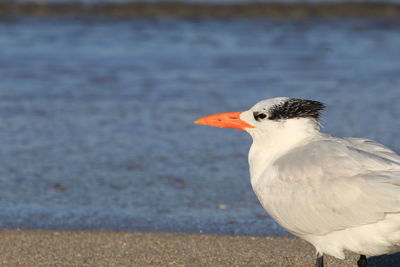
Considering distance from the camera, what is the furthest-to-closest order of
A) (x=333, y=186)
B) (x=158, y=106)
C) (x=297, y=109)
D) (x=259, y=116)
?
(x=158, y=106), (x=259, y=116), (x=297, y=109), (x=333, y=186)

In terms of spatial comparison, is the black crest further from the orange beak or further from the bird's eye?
the orange beak

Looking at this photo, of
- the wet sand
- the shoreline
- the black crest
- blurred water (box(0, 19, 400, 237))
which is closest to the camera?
the black crest

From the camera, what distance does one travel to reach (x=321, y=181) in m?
4.54

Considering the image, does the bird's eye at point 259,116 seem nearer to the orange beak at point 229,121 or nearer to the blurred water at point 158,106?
the orange beak at point 229,121

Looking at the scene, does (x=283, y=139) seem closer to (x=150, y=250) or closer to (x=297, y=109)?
(x=297, y=109)

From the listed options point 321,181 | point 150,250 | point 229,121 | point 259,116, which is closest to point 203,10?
point 150,250

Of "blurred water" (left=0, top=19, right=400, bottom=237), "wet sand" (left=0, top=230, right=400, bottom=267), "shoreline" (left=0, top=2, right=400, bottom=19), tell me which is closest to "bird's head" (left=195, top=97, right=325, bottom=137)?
"wet sand" (left=0, top=230, right=400, bottom=267)

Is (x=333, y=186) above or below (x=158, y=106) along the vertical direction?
above

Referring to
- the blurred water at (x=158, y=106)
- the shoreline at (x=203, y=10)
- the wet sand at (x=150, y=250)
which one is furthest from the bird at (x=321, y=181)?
the shoreline at (x=203, y=10)

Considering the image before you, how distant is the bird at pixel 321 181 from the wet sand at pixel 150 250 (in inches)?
Answer: 26.4

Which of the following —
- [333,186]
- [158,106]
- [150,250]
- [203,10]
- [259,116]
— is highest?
[259,116]

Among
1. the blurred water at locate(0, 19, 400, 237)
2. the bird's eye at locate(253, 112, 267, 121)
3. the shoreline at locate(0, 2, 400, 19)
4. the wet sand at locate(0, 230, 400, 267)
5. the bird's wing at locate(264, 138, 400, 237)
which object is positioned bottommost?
the shoreline at locate(0, 2, 400, 19)

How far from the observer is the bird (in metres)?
4.33

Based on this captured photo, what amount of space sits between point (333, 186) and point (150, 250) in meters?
1.58
